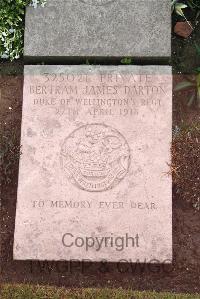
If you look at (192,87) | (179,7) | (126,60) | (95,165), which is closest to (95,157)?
(95,165)

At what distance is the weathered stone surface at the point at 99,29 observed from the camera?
5297 millimetres

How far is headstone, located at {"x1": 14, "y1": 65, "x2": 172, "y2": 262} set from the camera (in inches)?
192

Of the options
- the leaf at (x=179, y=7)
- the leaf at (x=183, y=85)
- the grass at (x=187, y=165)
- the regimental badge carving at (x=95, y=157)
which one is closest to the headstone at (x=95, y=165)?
the regimental badge carving at (x=95, y=157)

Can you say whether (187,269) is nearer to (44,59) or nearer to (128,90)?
(128,90)

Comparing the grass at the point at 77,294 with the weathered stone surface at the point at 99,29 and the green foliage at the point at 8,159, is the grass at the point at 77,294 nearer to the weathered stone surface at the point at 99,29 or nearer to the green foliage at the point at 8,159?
the green foliage at the point at 8,159

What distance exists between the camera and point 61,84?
16.9 feet

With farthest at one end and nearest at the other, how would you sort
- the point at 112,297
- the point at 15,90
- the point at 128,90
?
the point at 15,90 < the point at 128,90 < the point at 112,297

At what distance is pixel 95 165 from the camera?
4.96m

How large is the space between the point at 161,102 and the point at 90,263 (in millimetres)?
1525

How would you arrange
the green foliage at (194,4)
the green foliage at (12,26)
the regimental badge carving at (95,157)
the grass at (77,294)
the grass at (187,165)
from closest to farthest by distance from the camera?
the grass at (77,294) → the regimental badge carving at (95,157) → the grass at (187,165) → the green foliage at (12,26) → the green foliage at (194,4)

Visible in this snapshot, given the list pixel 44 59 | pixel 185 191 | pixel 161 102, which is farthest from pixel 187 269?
pixel 44 59

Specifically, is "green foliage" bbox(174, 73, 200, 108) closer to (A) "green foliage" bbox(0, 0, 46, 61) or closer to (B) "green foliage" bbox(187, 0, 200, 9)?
(B) "green foliage" bbox(187, 0, 200, 9)

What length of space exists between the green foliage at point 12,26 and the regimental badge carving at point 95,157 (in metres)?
1.09

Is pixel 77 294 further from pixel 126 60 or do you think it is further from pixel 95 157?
pixel 126 60
